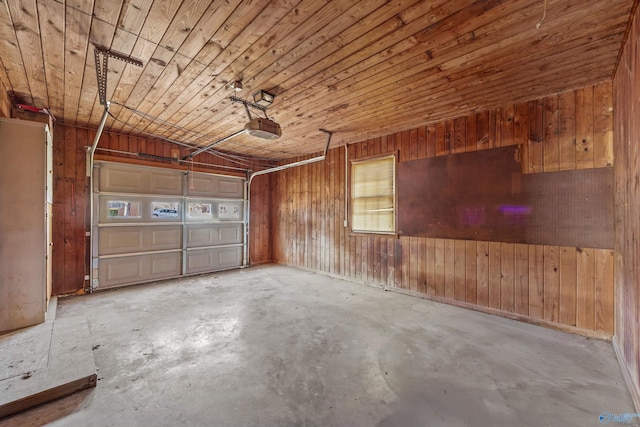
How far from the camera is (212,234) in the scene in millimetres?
5594

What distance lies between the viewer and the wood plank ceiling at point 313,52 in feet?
5.63

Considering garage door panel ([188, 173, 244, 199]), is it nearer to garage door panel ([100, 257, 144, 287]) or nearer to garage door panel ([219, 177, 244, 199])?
garage door panel ([219, 177, 244, 199])

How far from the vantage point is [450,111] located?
3.34m

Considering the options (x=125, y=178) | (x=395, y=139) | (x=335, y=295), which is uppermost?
(x=395, y=139)

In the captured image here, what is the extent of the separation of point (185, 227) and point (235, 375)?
390 centimetres

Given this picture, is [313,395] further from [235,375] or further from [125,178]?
Answer: [125,178]

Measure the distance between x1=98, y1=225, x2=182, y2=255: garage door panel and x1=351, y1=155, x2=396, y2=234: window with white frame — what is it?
3521mm

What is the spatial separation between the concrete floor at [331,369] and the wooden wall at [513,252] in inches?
11.9

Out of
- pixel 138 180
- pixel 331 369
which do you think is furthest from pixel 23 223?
pixel 331 369

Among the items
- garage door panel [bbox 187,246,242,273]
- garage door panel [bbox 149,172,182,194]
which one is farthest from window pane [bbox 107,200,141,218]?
garage door panel [bbox 187,246,242,273]

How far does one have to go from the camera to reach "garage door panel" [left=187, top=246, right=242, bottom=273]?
5.28 metres

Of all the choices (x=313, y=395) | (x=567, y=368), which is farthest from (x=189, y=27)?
(x=567, y=368)

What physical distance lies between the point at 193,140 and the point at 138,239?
6.75 ft

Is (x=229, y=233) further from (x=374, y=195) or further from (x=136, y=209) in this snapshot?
(x=374, y=195)
